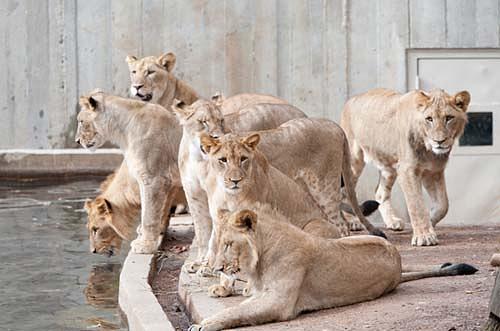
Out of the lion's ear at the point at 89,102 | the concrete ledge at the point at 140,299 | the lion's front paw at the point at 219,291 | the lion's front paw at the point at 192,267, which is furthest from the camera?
the lion's ear at the point at 89,102

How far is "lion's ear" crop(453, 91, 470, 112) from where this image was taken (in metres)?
8.83

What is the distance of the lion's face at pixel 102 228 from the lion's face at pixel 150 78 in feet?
4.56

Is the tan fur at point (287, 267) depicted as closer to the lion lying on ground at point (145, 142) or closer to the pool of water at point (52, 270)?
the pool of water at point (52, 270)

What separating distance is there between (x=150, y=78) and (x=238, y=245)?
4.32m

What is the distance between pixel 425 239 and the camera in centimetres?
891

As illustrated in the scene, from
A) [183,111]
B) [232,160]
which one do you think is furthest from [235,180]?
[183,111]

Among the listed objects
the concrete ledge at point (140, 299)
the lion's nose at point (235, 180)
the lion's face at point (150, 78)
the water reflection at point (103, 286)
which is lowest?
the water reflection at point (103, 286)

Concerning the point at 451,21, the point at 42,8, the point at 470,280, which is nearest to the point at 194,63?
the point at 42,8

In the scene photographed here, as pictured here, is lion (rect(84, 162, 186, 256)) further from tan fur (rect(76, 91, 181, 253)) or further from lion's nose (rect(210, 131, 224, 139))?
lion's nose (rect(210, 131, 224, 139))

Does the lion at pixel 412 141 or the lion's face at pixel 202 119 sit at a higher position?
the lion's face at pixel 202 119

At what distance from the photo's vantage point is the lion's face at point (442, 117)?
28.9 ft

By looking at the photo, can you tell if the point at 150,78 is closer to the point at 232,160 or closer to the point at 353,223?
the point at 353,223

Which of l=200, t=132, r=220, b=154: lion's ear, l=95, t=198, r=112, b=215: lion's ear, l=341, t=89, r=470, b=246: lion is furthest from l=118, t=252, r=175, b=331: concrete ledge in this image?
l=341, t=89, r=470, b=246: lion

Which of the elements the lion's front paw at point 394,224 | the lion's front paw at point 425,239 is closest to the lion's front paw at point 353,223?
the lion's front paw at point 394,224
